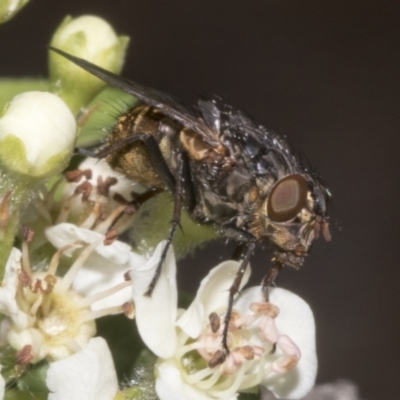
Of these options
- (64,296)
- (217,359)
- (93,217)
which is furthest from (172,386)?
(93,217)

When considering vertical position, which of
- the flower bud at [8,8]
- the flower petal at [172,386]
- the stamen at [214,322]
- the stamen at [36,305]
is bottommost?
the flower petal at [172,386]

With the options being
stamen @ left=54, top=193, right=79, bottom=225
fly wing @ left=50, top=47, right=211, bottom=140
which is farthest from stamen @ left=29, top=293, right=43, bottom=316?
fly wing @ left=50, top=47, right=211, bottom=140

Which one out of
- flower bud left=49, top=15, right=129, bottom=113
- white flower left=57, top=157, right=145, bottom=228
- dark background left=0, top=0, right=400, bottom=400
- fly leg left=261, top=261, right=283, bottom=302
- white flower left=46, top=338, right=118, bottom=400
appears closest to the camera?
white flower left=46, top=338, right=118, bottom=400

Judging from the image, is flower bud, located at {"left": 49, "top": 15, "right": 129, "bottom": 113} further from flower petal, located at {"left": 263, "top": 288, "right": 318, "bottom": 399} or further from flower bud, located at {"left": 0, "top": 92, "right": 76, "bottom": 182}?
flower petal, located at {"left": 263, "top": 288, "right": 318, "bottom": 399}

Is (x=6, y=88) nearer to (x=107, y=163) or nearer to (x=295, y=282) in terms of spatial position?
(x=107, y=163)

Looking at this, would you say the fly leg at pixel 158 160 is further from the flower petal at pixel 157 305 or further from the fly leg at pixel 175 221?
the flower petal at pixel 157 305

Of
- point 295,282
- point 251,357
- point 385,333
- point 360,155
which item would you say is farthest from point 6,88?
point 360,155

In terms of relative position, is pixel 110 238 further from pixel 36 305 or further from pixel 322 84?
pixel 322 84

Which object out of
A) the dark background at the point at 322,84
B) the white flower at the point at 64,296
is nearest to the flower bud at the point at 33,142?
the white flower at the point at 64,296
